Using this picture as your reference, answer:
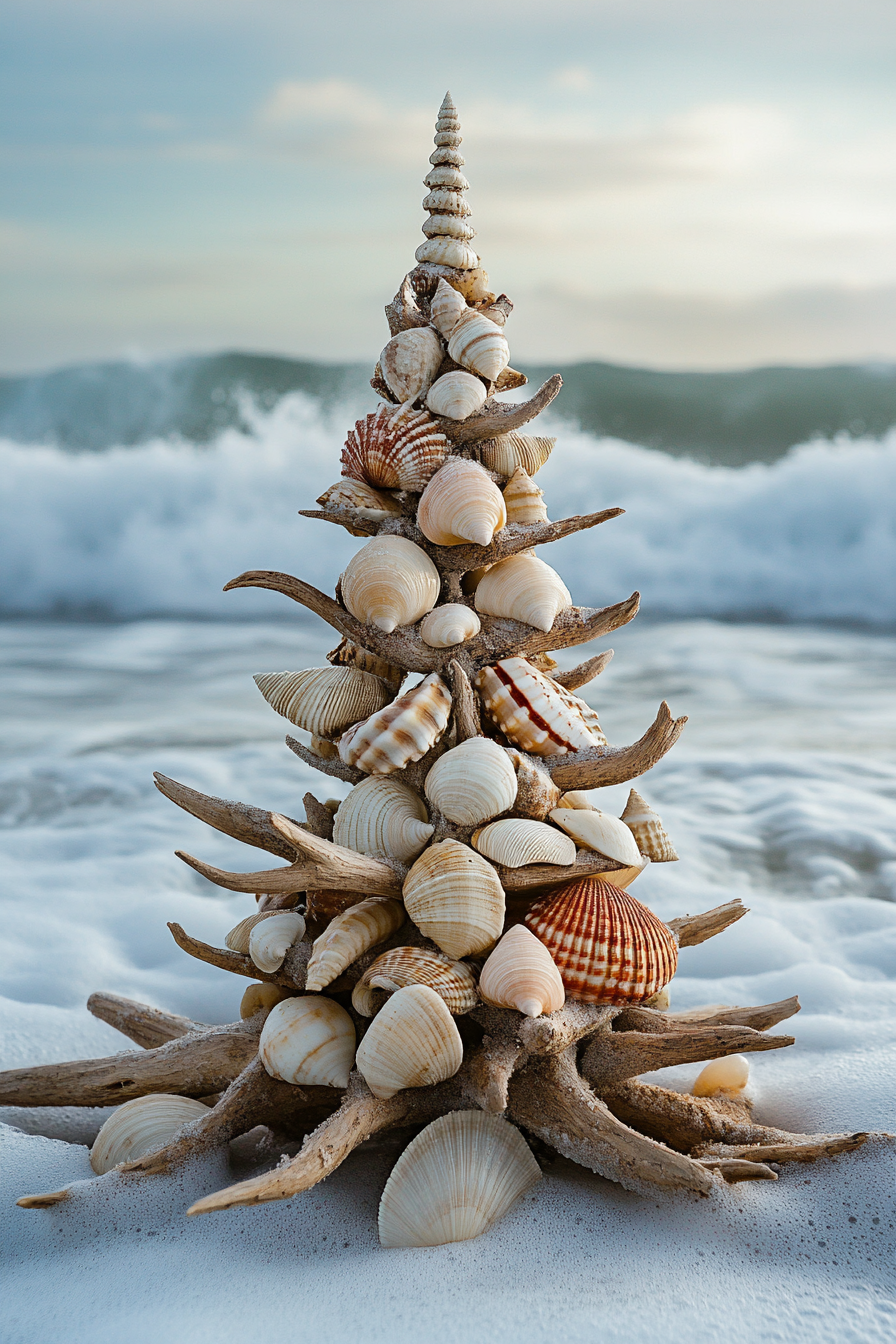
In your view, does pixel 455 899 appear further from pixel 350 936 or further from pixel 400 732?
pixel 400 732

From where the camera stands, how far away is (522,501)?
2.20 metres

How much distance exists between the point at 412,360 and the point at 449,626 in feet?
2.00

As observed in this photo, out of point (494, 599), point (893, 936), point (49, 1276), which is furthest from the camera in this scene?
point (893, 936)

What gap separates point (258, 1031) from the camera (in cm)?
226

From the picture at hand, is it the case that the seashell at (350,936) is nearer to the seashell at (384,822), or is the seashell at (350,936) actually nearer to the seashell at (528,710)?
the seashell at (384,822)

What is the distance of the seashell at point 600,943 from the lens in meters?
1.95

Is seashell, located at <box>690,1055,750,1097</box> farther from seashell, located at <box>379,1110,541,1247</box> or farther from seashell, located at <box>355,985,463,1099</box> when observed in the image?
seashell, located at <box>355,985,463,1099</box>

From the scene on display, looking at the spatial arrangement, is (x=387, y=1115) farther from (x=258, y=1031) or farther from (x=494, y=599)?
(x=494, y=599)

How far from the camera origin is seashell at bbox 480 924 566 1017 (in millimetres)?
1801

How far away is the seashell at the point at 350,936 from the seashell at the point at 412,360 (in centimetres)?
110

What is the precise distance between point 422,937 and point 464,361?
1.24 metres

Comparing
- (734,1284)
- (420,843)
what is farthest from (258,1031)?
(734,1284)

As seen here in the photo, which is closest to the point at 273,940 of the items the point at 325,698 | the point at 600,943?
the point at 325,698

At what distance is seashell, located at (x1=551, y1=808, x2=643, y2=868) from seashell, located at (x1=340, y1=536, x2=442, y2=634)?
0.52 m
